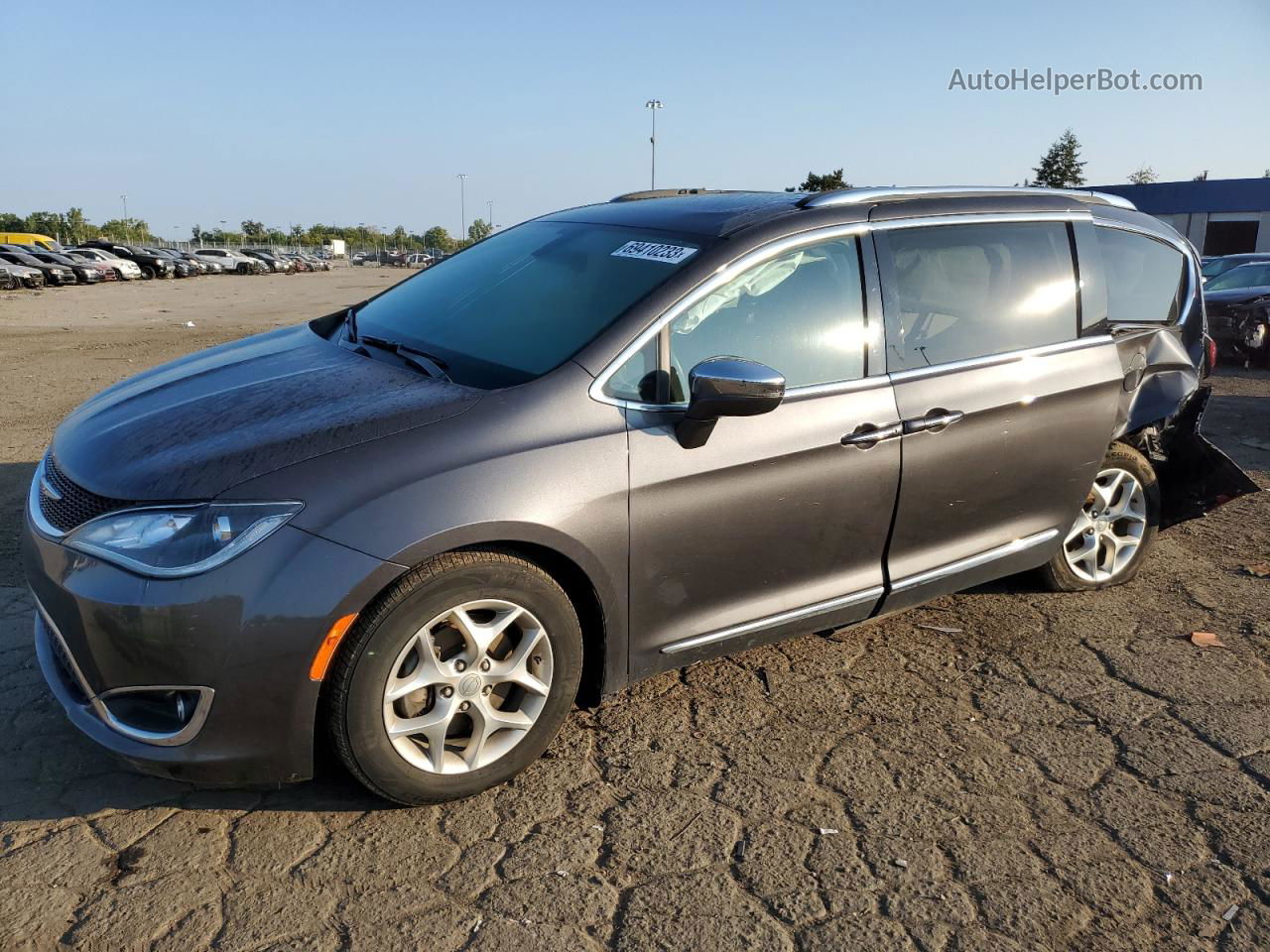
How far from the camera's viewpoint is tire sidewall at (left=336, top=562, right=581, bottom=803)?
2.70 m

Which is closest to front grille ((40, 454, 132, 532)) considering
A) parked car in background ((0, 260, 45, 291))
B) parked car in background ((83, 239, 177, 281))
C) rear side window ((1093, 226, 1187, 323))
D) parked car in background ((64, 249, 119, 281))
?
rear side window ((1093, 226, 1187, 323))

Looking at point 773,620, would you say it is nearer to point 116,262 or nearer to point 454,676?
point 454,676

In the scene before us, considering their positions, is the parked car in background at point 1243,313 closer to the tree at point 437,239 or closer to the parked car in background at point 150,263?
the parked car in background at point 150,263

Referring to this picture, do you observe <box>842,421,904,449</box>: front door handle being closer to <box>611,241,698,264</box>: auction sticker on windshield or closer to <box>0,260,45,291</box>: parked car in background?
<box>611,241,698,264</box>: auction sticker on windshield

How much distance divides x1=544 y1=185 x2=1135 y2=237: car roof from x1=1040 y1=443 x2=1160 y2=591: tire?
1.25 meters

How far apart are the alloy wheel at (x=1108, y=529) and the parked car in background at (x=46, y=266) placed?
136ft

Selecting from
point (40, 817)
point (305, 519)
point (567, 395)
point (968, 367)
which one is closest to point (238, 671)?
point (305, 519)

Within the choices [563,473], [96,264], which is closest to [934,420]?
[563,473]

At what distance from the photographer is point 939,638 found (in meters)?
4.24

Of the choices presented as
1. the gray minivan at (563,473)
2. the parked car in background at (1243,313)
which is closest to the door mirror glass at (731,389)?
the gray minivan at (563,473)

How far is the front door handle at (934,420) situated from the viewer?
3568 millimetres

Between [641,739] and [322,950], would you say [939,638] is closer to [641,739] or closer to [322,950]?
[641,739]

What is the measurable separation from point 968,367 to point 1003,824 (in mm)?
1694

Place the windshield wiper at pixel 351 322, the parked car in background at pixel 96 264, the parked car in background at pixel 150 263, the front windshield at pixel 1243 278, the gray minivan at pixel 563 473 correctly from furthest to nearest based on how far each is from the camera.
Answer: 1. the parked car in background at pixel 150 263
2. the parked car in background at pixel 96 264
3. the front windshield at pixel 1243 278
4. the windshield wiper at pixel 351 322
5. the gray minivan at pixel 563 473
